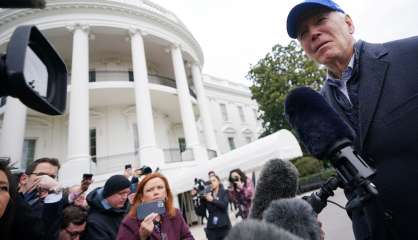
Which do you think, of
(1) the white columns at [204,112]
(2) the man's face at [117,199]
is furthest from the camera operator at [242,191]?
(1) the white columns at [204,112]

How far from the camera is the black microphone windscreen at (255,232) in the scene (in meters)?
0.56

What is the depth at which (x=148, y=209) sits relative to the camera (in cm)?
267

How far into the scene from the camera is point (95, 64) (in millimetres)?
18609

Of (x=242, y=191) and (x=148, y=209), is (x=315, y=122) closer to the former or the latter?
(x=148, y=209)

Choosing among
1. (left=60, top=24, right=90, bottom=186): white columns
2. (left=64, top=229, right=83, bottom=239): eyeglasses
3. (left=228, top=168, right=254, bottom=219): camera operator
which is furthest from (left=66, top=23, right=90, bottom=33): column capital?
(left=64, top=229, right=83, bottom=239): eyeglasses

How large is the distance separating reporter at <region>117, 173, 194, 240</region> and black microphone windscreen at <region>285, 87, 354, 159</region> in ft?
6.35

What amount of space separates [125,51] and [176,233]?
1823 cm

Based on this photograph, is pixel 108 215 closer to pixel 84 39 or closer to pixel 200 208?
pixel 200 208

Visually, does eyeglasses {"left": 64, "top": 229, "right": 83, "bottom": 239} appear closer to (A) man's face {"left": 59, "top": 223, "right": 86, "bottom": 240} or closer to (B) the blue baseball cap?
(A) man's face {"left": 59, "top": 223, "right": 86, "bottom": 240}

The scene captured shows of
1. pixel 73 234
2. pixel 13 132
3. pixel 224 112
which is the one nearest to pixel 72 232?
pixel 73 234

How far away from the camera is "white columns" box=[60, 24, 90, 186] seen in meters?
12.1

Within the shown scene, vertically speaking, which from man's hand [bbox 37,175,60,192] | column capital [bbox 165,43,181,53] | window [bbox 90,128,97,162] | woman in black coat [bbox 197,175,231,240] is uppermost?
column capital [bbox 165,43,181,53]

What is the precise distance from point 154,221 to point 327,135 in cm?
224

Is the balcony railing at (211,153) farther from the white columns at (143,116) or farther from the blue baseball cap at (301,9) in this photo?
the blue baseball cap at (301,9)
